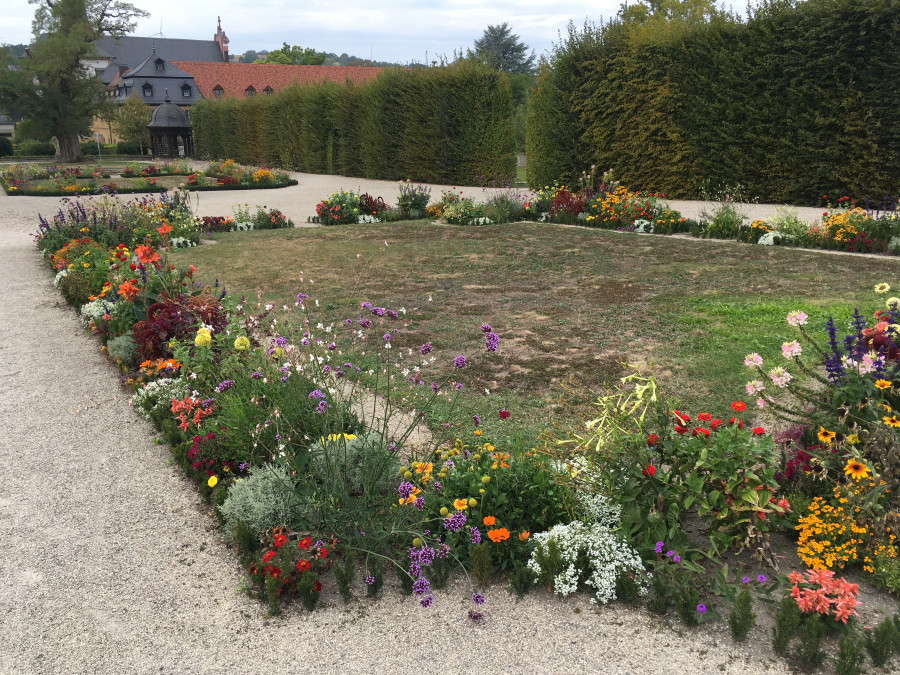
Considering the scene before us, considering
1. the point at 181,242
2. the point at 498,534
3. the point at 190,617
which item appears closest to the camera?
the point at 190,617

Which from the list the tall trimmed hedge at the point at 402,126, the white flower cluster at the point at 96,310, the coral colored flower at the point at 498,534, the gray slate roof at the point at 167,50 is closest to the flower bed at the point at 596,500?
the coral colored flower at the point at 498,534

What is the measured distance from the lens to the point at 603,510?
3029mm

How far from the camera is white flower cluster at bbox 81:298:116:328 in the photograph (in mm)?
6252

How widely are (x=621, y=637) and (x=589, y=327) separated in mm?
3868

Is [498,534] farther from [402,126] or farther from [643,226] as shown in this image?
[402,126]

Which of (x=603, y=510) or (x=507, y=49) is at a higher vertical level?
(x=507, y=49)

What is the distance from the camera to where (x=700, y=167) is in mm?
14633

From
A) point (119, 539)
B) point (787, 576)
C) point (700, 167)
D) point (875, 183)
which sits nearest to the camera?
point (787, 576)

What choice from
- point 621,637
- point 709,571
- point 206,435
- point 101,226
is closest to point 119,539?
point 206,435

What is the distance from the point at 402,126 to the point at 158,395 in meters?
18.0

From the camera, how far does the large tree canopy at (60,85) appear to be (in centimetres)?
3484

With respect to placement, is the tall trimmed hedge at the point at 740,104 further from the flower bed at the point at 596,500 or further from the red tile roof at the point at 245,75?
the red tile roof at the point at 245,75

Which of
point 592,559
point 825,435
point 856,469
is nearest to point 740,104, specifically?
point 825,435

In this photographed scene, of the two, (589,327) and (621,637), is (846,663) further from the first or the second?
(589,327)
